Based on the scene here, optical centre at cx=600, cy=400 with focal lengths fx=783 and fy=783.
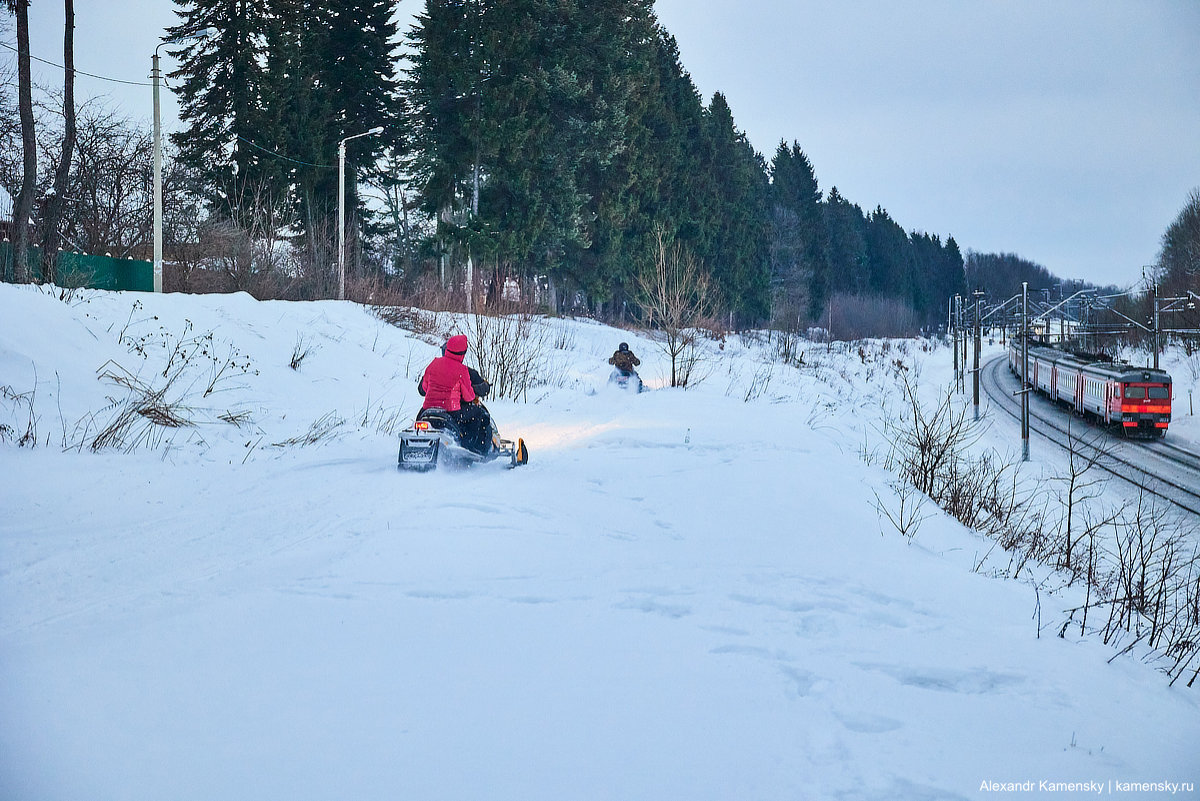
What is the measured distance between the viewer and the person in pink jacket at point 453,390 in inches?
390

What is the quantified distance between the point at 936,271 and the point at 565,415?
13292 cm

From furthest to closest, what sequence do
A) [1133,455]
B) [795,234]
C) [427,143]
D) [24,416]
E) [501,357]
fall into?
[795,234] → [427,143] → [1133,455] → [501,357] → [24,416]

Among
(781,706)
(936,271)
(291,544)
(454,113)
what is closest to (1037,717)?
(781,706)

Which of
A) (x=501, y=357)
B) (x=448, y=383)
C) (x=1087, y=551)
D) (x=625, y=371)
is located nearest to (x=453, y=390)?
(x=448, y=383)

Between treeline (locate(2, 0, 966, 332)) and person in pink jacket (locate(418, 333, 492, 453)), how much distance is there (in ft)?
53.0

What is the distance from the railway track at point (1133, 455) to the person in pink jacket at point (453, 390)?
777cm

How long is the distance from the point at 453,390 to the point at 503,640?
580 cm

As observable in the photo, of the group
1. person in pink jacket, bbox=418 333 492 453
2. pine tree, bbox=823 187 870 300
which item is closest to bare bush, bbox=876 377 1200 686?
person in pink jacket, bbox=418 333 492 453

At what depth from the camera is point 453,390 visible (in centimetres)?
995

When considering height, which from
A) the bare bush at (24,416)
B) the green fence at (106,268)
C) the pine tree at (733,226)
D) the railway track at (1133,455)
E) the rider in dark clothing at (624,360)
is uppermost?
the pine tree at (733,226)

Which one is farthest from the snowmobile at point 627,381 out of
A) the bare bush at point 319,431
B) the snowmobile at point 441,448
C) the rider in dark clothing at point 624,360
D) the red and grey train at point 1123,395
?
the red and grey train at point 1123,395

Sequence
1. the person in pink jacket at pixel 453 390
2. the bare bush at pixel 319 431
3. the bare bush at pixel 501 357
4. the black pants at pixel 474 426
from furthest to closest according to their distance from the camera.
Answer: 1. the bare bush at pixel 501 357
2. the bare bush at pixel 319 431
3. the black pants at pixel 474 426
4. the person in pink jacket at pixel 453 390

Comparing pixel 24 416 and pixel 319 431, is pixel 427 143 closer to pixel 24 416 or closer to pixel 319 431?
pixel 319 431

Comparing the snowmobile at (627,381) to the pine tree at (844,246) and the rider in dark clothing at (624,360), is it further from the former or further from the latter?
the pine tree at (844,246)
